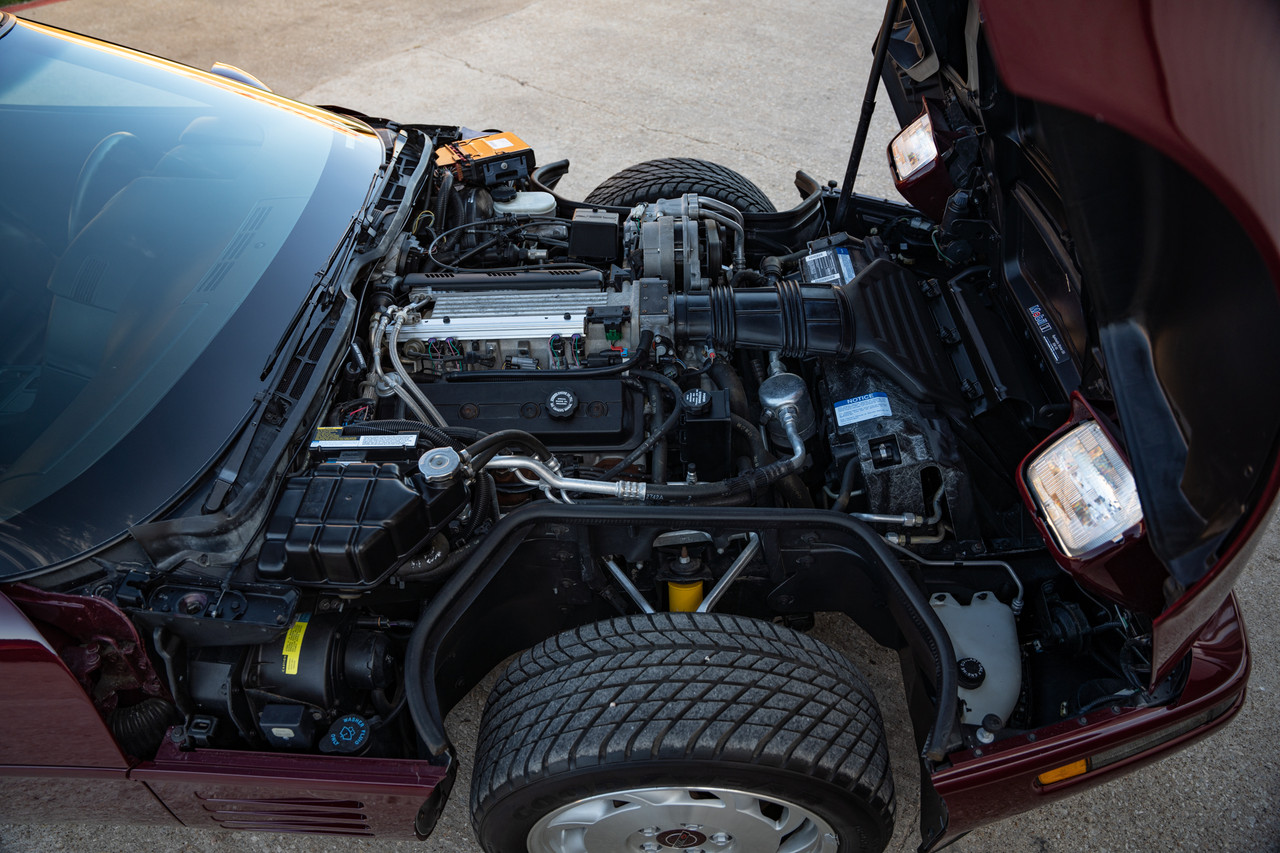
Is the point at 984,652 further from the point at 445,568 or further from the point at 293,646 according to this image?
the point at 293,646

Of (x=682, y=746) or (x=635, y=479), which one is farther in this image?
(x=635, y=479)

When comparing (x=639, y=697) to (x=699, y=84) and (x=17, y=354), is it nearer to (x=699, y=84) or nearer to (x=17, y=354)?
(x=17, y=354)

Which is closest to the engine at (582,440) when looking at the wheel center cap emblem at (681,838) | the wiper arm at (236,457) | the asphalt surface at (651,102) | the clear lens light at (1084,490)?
the wiper arm at (236,457)

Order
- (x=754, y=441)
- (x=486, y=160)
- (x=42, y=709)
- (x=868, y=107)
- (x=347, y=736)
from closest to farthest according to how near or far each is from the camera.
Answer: (x=42, y=709), (x=347, y=736), (x=754, y=441), (x=868, y=107), (x=486, y=160)

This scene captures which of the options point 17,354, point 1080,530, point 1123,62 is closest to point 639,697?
point 1080,530

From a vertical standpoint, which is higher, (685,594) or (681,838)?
(685,594)

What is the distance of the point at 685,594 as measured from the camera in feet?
7.09

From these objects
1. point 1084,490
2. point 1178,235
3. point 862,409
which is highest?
point 1178,235

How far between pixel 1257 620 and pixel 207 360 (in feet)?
11.0

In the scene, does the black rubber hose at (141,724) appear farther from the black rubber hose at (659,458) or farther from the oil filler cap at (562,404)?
the black rubber hose at (659,458)

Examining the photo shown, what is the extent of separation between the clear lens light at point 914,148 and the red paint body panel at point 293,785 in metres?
2.40

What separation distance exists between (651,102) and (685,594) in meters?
4.36

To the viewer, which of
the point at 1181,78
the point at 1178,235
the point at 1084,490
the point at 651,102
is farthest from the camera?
the point at 651,102

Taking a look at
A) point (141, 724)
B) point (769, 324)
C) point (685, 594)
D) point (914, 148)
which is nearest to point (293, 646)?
point (141, 724)
